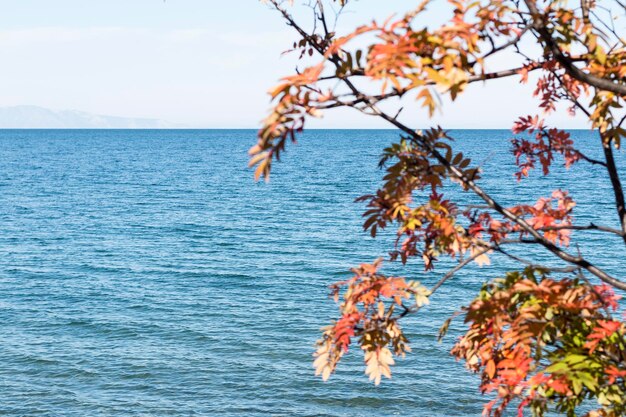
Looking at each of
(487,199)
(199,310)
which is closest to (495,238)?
(487,199)

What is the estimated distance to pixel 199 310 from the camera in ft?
80.7

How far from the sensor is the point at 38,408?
16.8m

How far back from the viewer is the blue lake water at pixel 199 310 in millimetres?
17328

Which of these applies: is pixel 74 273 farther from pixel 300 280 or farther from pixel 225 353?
pixel 225 353

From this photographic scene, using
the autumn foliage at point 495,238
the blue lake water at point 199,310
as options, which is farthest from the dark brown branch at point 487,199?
the blue lake water at point 199,310

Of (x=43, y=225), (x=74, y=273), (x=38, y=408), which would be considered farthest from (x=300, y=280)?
(x=43, y=225)

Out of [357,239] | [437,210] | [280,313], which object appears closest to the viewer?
[437,210]

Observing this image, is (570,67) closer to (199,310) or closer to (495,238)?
(495,238)

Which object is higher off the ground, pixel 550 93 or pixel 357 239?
pixel 550 93

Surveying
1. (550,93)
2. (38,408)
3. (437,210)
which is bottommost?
(38,408)

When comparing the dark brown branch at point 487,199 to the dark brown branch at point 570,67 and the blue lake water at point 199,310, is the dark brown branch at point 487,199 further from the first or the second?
the blue lake water at point 199,310

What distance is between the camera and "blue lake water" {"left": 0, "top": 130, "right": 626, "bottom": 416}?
1733 centimetres

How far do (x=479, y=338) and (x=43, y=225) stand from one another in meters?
43.2

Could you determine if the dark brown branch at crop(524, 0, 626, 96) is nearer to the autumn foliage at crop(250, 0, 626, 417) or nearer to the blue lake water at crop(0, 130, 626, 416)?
the autumn foliage at crop(250, 0, 626, 417)
